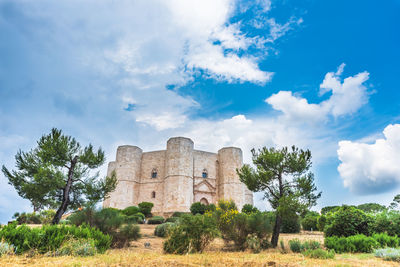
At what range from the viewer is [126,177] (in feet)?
94.4

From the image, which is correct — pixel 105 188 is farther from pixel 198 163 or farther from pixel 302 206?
pixel 198 163

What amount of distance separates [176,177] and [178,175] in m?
0.31

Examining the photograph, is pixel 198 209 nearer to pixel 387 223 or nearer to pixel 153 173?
pixel 153 173

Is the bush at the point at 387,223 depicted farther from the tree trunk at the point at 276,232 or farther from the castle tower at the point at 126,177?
the castle tower at the point at 126,177

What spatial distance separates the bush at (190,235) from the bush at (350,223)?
565 cm

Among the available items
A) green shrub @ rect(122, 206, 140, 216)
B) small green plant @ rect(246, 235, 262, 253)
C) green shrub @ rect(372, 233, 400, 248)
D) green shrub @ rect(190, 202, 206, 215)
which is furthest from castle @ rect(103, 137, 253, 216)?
green shrub @ rect(372, 233, 400, 248)

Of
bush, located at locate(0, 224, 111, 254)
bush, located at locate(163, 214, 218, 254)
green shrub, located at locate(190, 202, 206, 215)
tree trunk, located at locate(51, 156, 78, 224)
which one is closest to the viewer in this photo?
bush, located at locate(0, 224, 111, 254)

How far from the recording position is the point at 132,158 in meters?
29.9

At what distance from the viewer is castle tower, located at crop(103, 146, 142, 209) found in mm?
27938

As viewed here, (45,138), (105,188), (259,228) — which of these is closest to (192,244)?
(259,228)

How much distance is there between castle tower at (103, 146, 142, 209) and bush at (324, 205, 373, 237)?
22641 mm

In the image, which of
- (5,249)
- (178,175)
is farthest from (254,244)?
(178,175)

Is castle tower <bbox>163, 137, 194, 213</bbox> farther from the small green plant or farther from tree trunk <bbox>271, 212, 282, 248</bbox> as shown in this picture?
the small green plant

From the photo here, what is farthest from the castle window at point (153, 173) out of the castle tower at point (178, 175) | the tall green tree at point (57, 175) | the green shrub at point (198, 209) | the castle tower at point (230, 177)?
the tall green tree at point (57, 175)
